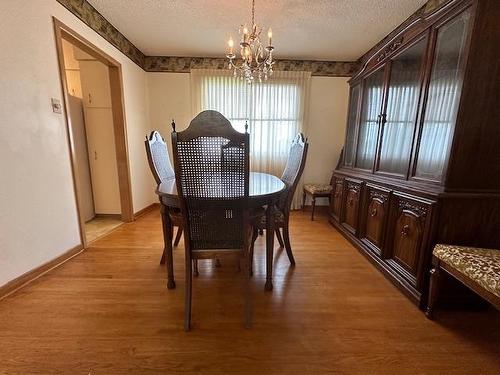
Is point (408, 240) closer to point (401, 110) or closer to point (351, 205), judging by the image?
point (351, 205)

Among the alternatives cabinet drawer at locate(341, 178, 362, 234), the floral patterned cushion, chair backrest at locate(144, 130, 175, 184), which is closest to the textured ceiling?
chair backrest at locate(144, 130, 175, 184)

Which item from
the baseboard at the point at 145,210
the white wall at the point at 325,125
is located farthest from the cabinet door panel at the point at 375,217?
the baseboard at the point at 145,210

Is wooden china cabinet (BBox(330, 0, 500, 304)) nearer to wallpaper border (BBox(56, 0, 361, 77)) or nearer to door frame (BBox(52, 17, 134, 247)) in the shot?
wallpaper border (BBox(56, 0, 361, 77))

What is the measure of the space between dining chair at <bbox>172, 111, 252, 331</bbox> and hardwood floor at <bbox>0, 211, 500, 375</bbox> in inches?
7.3

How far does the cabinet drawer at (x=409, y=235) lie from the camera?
1.51 metres

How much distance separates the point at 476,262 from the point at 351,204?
57.0 inches

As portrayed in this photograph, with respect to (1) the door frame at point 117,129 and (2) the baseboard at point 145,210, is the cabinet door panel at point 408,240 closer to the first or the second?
(1) the door frame at point 117,129

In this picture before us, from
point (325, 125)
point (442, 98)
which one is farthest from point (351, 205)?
point (325, 125)

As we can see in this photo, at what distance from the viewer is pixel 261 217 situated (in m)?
1.66

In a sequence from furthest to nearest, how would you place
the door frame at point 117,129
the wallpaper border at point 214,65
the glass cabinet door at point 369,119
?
the wallpaper border at point 214,65 < the glass cabinet door at point 369,119 < the door frame at point 117,129

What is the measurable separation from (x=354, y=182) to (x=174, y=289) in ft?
7.00

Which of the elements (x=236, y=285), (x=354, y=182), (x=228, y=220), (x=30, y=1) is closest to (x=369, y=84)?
(x=354, y=182)

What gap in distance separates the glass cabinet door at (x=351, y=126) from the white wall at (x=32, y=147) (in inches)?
123

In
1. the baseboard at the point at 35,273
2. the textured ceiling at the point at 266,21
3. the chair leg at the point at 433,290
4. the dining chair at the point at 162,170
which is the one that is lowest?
the baseboard at the point at 35,273
